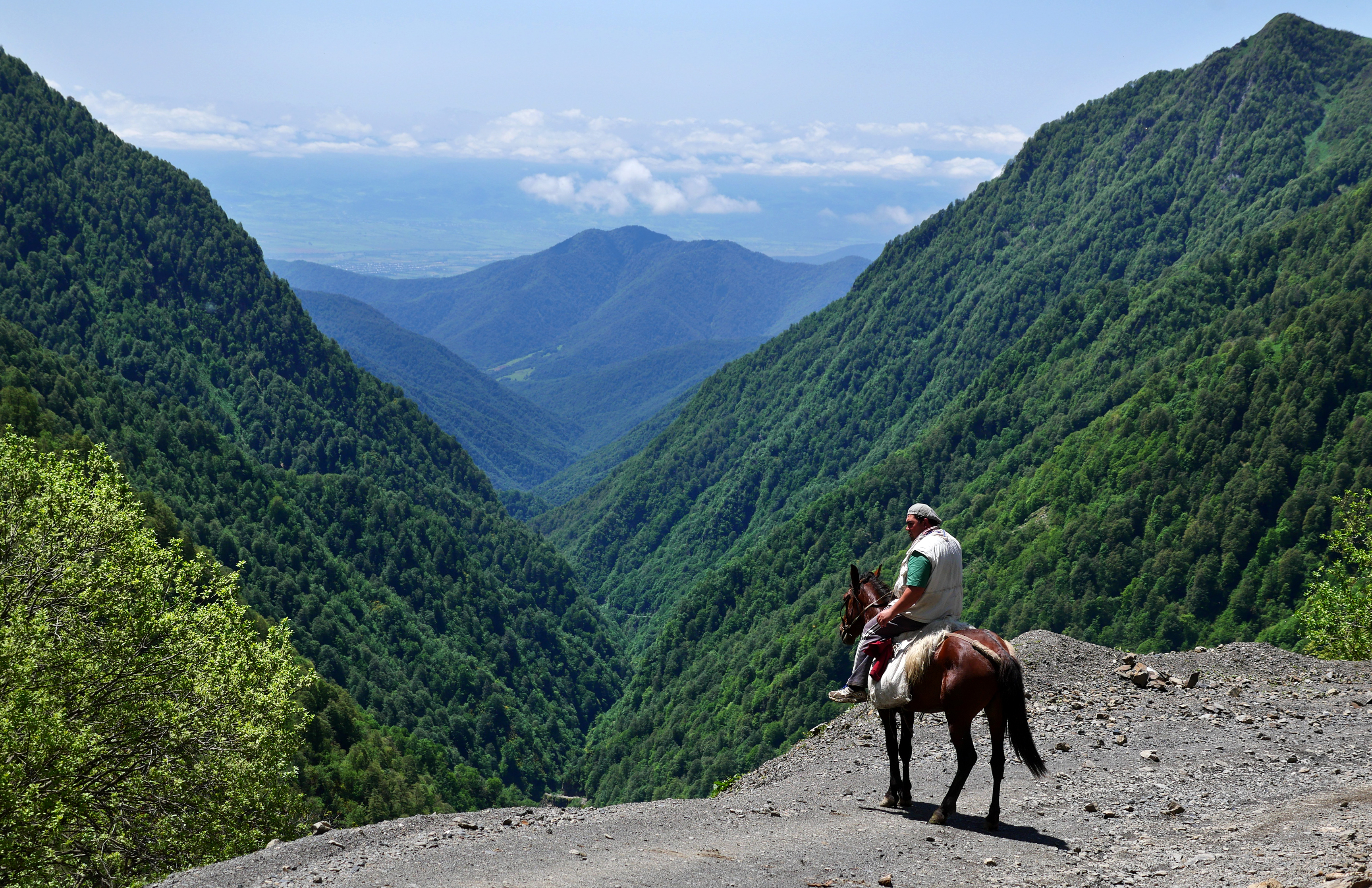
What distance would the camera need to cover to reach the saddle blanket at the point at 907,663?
16.2m

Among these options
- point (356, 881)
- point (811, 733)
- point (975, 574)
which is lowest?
point (975, 574)

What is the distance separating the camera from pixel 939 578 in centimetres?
1625

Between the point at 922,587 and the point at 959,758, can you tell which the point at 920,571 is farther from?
the point at 959,758

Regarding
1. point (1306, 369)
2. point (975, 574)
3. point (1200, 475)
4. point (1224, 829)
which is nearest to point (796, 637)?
point (975, 574)

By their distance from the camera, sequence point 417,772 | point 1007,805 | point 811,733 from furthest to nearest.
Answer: point 417,772
point 811,733
point 1007,805

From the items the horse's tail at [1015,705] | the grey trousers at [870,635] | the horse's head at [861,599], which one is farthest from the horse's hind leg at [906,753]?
the horse's head at [861,599]

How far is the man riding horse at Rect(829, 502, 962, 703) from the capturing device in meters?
16.2

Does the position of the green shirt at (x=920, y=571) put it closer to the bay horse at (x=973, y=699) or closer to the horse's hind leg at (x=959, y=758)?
the bay horse at (x=973, y=699)

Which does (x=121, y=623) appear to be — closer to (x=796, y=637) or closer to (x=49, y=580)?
(x=49, y=580)

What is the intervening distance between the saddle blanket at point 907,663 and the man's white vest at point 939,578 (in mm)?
252

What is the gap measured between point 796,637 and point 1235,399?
287 feet

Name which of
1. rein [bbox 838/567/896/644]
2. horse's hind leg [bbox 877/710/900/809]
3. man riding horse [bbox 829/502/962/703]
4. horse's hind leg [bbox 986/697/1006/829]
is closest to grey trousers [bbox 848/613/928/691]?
man riding horse [bbox 829/502/962/703]

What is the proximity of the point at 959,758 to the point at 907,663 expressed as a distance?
71.4 inches

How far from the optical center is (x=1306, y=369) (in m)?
145
